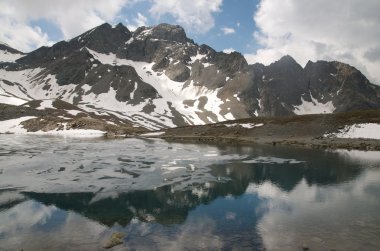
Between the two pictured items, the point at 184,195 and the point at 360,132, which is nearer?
the point at 184,195

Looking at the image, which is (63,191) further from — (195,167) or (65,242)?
(195,167)

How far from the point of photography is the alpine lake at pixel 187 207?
2169cm

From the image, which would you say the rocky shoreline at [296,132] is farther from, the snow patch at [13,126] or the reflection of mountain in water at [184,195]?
the snow patch at [13,126]

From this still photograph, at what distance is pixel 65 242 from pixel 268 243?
1192 centimetres

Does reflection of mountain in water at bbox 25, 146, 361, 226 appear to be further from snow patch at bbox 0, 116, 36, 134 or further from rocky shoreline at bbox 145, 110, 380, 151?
snow patch at bbox 0, 116, 36, 134

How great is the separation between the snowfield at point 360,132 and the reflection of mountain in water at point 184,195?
43904mm

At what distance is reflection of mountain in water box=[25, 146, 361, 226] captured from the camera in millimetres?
27984

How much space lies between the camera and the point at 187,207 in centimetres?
3042

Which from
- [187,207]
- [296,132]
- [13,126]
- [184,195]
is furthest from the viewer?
[13,126]

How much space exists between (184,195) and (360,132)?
76.9 m

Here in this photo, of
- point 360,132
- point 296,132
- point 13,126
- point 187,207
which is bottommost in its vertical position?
point 187,207

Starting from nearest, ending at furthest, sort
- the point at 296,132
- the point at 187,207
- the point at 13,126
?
the point at 187,207, the point at 296,132, the point at 13,126

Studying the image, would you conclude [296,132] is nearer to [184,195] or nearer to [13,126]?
[184,195]

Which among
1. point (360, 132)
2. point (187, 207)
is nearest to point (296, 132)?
point (360, 132)
